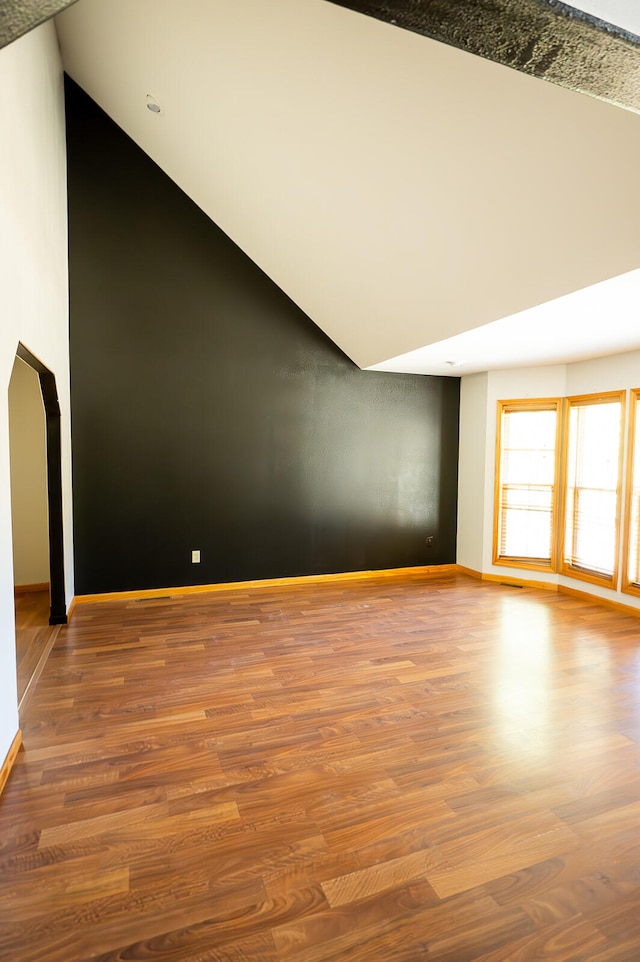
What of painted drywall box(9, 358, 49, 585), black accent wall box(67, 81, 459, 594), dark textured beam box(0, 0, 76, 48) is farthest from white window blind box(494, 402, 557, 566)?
dark textured beam box(0, 0, 76, 48)

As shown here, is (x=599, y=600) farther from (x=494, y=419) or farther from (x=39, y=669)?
(x=39, y=669)

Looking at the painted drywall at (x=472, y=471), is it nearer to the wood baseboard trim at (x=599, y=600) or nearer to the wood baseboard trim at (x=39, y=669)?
the wood baseboard trim at (x=599, y=600)

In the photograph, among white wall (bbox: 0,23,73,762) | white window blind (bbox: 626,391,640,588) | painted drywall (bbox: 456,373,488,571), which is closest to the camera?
white wall (bbox: 0,23,73,762)

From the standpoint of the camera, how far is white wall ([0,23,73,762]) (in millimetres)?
2299

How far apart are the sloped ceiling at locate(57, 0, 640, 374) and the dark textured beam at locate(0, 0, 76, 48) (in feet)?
6.38

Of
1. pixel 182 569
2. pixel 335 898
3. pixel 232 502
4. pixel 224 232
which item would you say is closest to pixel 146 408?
pixel 232 502

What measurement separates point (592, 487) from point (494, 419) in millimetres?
1270

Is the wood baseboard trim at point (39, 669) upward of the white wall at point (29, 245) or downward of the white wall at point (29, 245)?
downward

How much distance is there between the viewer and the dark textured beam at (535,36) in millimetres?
786

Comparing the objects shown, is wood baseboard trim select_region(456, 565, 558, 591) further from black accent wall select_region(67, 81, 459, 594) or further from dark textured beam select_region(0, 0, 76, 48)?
dark textured beam select_region(0, 0, 76, 48)

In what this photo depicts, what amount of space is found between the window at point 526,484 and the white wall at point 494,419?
0.09 meters

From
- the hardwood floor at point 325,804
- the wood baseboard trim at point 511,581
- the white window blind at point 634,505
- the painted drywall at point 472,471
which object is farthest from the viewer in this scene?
the painted drywall at point 472,471

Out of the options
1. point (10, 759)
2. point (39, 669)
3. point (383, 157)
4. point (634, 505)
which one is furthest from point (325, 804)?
point (634, 505)

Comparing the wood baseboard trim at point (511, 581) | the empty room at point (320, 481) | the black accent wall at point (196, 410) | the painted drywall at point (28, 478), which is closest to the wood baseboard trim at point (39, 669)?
the empty room at point (320, 481)
